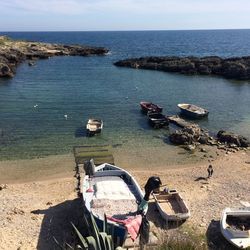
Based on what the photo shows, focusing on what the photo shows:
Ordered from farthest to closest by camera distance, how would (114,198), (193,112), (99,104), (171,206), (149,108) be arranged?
(99,104), (149,108), (193,112), (171,206), (114,198)

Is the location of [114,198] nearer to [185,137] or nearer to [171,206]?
[171,206]

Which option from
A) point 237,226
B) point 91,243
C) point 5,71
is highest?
point 91,243

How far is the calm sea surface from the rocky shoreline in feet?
8.67

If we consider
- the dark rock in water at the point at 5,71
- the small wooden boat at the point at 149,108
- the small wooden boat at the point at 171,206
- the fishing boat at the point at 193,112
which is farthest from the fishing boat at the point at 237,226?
the dark rock in water at the point at 5,71

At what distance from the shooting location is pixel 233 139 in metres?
37.9

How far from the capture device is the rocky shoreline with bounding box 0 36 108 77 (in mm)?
77562

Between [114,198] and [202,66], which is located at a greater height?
[202,66]

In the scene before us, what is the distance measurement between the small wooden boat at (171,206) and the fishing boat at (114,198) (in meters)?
1.66

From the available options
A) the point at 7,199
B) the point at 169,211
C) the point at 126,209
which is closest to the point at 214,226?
the point at 169,211

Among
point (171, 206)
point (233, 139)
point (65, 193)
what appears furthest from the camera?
point (233, 139)

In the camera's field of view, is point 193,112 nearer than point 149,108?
Yes

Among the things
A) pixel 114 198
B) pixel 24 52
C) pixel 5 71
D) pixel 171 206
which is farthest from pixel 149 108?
pixel 24 52

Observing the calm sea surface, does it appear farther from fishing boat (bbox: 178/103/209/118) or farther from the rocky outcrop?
the rocky outcrop

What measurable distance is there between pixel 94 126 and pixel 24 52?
67.3 meters
